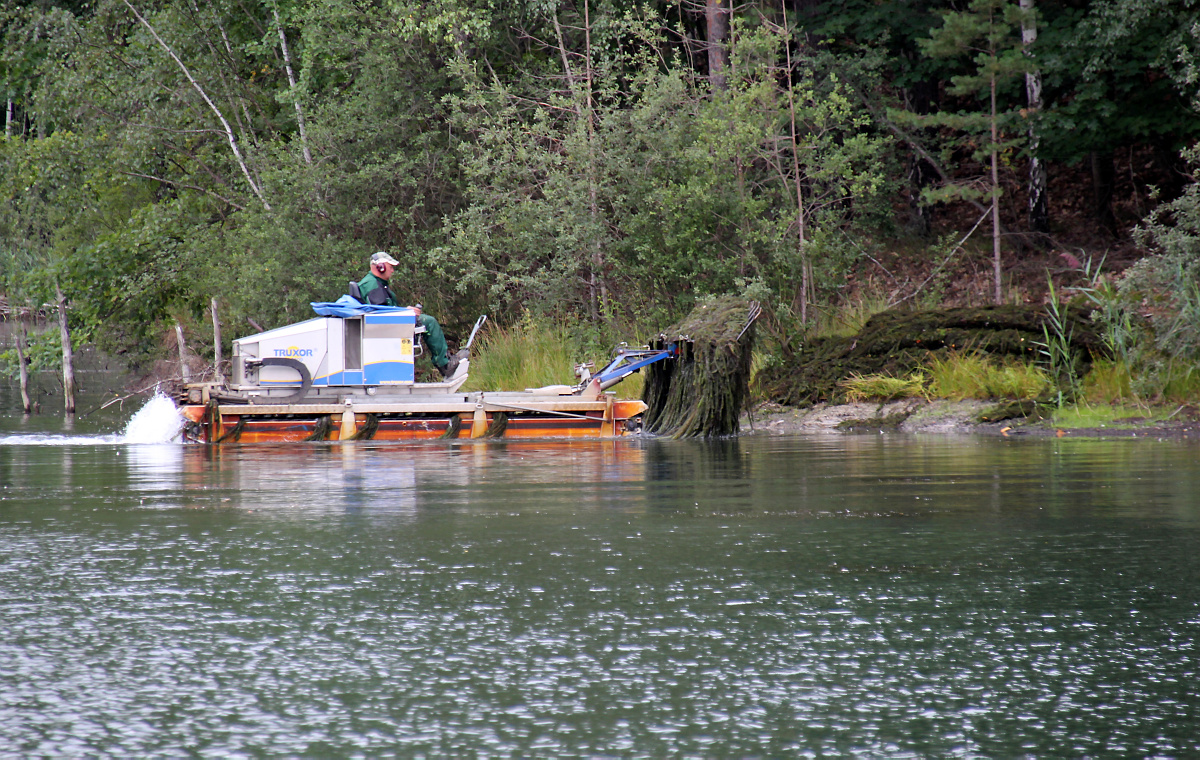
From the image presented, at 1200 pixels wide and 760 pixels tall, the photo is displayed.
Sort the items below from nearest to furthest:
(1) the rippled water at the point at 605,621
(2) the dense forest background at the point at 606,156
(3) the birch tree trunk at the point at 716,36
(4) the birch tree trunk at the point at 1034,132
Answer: (1) the rippled water at the point at 605,621, (2) the dense forest background at the point at 606,156, (4) the birch tree trunk at the point at 1034,132, (3) the birch tree trunk at the point at 716,36

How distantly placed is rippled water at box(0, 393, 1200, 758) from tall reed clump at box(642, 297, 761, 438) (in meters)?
7.83

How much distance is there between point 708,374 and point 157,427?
778 cm

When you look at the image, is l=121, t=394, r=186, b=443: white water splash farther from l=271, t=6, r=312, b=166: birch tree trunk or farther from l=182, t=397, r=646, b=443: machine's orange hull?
l=271, t=6, r=312, b=166: birch tree trunk

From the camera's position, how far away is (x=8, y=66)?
1594 inches

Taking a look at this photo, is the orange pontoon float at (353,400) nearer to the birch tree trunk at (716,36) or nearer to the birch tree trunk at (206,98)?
the birch tree trunk at (716,36)

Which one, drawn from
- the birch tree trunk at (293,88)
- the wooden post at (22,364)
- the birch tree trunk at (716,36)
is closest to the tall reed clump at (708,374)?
the birch tree trunk at (716,36)

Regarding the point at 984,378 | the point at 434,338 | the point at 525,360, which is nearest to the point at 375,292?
the point at 434,338

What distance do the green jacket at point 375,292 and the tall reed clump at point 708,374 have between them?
3859 mm

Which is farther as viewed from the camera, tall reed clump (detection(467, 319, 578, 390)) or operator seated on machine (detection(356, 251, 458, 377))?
tall reed clump (detection(467, 319, 578, 390))

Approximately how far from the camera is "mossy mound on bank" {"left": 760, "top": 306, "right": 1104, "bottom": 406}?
2050cm

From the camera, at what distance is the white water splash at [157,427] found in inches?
723

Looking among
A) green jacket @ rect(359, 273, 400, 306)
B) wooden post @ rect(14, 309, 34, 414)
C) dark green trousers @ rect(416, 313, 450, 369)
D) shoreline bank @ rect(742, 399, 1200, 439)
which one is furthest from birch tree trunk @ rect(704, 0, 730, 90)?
wooden post @ rect(14, 309, 34, 414)

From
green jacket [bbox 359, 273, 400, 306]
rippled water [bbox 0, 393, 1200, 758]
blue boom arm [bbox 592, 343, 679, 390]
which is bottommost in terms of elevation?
rippled water [bbox 0, 393, 1200, 758]

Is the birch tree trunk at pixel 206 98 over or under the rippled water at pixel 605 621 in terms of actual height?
over
